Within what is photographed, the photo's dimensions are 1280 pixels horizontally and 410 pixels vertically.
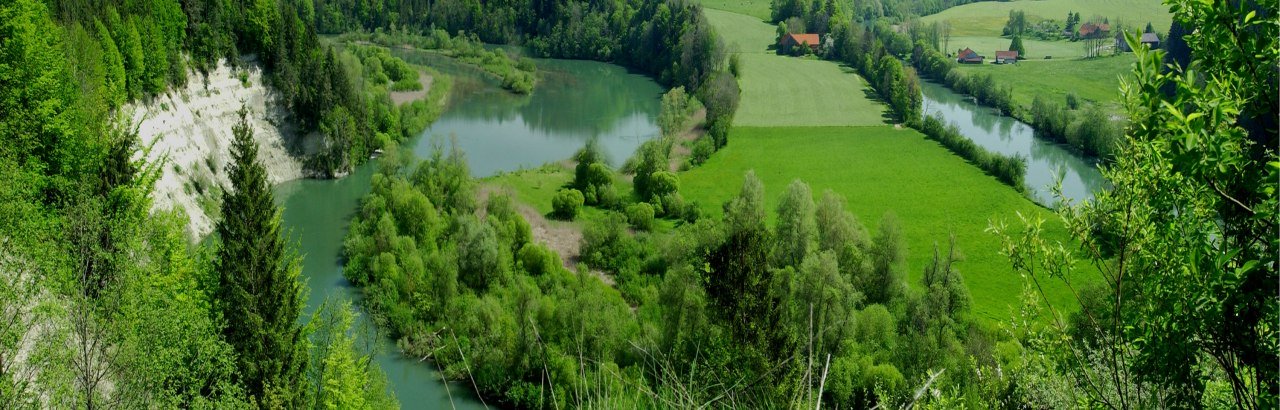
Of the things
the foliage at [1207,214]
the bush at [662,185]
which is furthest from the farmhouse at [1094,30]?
the foliage at [1207,214]

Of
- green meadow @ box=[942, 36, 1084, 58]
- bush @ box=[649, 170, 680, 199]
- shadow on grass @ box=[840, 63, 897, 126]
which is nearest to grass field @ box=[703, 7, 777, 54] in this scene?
shadow on grass @ box=[840, 63, 897, 126]

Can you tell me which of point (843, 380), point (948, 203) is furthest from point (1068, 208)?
point (948, 203)

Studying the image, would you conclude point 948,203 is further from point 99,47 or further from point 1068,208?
point 1068,208

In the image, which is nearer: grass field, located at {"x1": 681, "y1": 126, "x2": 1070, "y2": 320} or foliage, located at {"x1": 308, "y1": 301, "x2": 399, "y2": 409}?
foliage, located at {"x1": 308, "y1": 301, "x2": 399, "y2": 409}

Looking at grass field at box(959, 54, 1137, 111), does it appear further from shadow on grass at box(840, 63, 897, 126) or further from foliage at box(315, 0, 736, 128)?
foliage at box(315, 0, 736, 128)

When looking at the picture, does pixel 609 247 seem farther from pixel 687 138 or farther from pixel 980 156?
pixel 980 156
